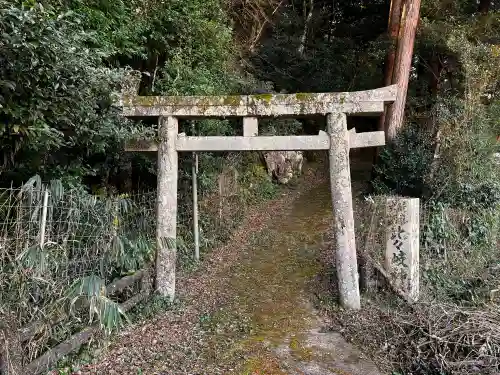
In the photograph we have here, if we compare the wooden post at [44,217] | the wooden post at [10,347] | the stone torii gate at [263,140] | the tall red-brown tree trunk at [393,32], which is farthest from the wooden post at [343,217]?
the tall red-brown tree trunk at [393,32]

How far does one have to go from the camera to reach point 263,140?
20.8 feet

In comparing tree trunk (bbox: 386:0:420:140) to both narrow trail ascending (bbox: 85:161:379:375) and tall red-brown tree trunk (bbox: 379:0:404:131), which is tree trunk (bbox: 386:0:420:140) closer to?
tall red-brown tree trunk (bbox: 379:0:404:131)

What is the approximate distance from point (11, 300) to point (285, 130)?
11765mm

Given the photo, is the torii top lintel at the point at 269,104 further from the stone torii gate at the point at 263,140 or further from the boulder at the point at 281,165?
the boulder at the point at 281,165

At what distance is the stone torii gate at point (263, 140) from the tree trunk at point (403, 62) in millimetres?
5332

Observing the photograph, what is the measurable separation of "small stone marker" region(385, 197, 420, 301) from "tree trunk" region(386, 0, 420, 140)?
5180 mm

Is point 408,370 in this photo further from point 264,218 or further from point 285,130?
point 285,130

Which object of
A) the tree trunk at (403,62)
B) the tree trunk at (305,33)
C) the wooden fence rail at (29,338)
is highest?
the tree trunk at (305,33)

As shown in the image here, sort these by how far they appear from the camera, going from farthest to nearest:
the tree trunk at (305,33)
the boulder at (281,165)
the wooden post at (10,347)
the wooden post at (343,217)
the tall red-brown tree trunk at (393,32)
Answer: the tree trunk at (305,33) → the boulder at (281,165) → the tall red-brown tree trunk at (393,32) → the wooden post at (343,217) → the wooden post at (10,347)

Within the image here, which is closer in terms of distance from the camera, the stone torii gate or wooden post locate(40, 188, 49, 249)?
wooden post locate(40, 188, 49, 249)

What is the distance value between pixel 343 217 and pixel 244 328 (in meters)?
2.27

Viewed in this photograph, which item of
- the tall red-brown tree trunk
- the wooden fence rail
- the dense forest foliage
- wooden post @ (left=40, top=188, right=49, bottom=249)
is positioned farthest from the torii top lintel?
the tall red-brown tree trunk

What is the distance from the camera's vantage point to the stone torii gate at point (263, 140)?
620cm

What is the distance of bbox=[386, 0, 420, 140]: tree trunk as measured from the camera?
36.1ft
